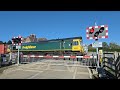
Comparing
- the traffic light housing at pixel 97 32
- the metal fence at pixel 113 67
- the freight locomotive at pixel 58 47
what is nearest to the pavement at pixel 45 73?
the metal fence at pixel 113 67

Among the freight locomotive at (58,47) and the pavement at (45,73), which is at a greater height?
the freight locomotive at (58,47)

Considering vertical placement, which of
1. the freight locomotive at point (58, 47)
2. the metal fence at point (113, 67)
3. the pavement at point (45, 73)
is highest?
the freight locomotive at point (58, 47)

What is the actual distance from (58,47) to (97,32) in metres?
26.8

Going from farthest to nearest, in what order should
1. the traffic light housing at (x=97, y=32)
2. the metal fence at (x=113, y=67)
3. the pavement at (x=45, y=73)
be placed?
the traffic light housing at (x=97, y=32)
the pavement at (x=45, y=73)
the metal fence at (x=113, y=67)

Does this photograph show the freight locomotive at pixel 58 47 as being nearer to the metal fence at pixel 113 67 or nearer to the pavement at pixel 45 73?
the pavement at pixel 45 73

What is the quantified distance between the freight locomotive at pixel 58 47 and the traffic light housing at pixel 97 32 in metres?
22.3

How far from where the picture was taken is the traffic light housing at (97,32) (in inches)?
540

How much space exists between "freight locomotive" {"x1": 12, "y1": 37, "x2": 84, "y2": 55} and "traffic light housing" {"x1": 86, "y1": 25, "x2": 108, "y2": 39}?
22.3 meters
